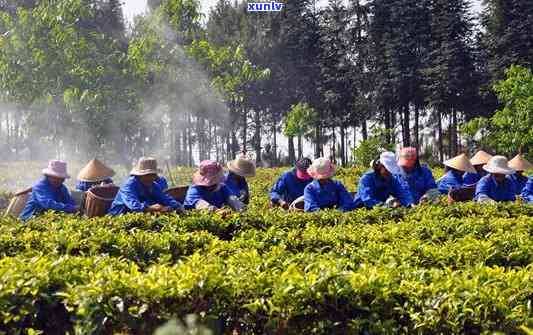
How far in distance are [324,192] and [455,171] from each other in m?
3.25

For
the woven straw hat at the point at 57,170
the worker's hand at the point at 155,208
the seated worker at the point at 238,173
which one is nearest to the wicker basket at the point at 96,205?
the woven straw hat at the point at 57,170

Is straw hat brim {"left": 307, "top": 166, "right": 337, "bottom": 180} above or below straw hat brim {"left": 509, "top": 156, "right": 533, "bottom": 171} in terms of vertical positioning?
above

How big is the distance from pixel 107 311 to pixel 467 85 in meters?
34.1

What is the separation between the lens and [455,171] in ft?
33.0

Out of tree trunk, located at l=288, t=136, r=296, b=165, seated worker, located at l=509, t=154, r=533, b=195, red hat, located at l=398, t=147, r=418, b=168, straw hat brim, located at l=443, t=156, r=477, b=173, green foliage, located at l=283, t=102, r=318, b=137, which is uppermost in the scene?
green foliage, located at l=283, t=102, r=318, b=137

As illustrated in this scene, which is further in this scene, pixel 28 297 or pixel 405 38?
pixel 405 38

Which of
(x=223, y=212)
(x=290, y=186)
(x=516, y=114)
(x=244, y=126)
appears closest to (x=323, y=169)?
(x=290, y=186)

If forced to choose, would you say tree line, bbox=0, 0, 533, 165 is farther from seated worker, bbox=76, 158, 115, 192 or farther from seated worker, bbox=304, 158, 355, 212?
seated worker, bbox=304, 158, 355, 212

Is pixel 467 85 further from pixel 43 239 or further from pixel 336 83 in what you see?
pixel 43 239

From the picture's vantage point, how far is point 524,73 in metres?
25.0

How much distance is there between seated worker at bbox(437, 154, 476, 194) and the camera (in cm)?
977

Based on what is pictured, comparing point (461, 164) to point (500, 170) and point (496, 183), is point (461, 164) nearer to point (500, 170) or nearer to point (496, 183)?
point (496, 183)

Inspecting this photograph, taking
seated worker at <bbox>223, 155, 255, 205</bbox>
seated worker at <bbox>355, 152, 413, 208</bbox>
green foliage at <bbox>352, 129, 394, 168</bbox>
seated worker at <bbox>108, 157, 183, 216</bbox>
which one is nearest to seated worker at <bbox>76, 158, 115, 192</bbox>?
seated worker at <bbox>223, 155, 255, 205</bbox>

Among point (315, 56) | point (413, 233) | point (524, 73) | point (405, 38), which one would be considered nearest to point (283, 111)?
point (315, 56)
